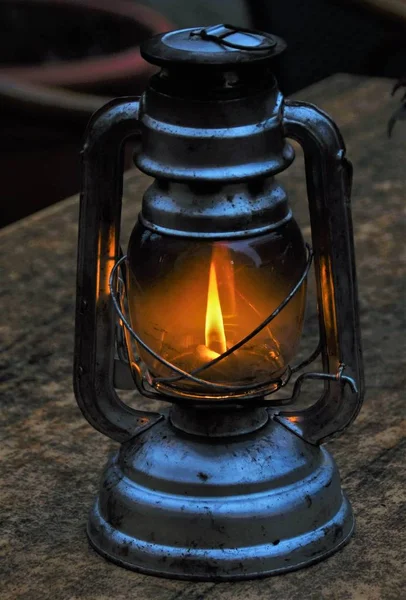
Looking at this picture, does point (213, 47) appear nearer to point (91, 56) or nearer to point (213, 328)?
point (213, 328)

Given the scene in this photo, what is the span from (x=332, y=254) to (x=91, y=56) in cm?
220

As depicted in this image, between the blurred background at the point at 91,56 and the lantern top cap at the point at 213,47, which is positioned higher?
the lantern top cap at the point at 213,47

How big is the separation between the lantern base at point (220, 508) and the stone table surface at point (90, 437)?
0.7 inches

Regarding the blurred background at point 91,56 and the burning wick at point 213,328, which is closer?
the burning wick at point 213,328

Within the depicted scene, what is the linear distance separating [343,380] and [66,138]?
1687 mm

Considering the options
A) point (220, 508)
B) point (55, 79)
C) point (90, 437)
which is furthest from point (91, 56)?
point (220, 508)

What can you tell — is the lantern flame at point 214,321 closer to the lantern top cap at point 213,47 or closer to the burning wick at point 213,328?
the burning wick at point 213,328

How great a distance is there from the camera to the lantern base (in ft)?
3.83

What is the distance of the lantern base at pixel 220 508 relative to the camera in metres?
1.17

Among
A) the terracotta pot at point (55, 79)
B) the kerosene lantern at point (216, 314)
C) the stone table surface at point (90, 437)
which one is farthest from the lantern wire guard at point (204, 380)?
the terracotta pot at point (55, 79)

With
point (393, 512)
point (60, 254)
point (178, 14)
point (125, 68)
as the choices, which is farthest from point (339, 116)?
point (178, 14)

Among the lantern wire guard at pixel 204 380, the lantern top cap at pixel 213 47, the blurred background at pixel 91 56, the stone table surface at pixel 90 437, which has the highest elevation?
the lantern top cap at pixel 213 47

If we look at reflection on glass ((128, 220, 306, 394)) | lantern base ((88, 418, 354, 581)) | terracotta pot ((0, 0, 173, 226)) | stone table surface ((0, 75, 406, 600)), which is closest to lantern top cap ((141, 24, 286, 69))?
reflection on glass ((128, 220, 306, 394))

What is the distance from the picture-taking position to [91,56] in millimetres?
3248
